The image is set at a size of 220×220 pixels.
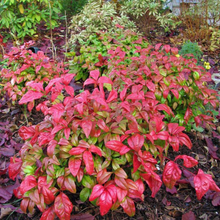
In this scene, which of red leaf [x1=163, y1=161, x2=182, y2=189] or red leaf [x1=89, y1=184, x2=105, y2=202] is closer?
red leaf [x1=89, y1=184, x2=105, y2=202]

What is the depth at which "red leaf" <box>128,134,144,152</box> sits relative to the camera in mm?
1305

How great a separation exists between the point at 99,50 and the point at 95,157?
1.80m

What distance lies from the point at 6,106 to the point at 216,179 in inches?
103

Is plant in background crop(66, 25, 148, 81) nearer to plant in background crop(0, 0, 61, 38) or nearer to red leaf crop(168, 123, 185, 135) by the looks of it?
red leaf crop(168, 123, 185, 135)

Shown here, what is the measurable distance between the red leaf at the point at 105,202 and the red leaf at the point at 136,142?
0.96 ft

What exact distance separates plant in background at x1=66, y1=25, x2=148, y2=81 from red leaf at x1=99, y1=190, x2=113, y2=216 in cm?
177

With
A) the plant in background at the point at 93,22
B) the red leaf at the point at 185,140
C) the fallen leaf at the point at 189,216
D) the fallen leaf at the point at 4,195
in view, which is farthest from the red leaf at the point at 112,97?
the plant in background at the point at 93,22

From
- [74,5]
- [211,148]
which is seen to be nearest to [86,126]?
[211,148]

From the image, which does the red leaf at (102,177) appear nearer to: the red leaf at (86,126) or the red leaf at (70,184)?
the red leaf at (70,184)

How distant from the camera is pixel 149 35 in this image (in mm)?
4793

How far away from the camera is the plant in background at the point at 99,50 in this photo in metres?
2.78

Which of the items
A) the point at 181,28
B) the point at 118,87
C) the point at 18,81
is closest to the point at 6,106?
the point at 18,81

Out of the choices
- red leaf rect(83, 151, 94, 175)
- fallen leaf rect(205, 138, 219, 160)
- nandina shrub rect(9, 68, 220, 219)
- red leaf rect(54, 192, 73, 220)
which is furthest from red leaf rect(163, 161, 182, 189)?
fallen leaf rect(205, 138, 219, 160)

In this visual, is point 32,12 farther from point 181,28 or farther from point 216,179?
point 216,179
